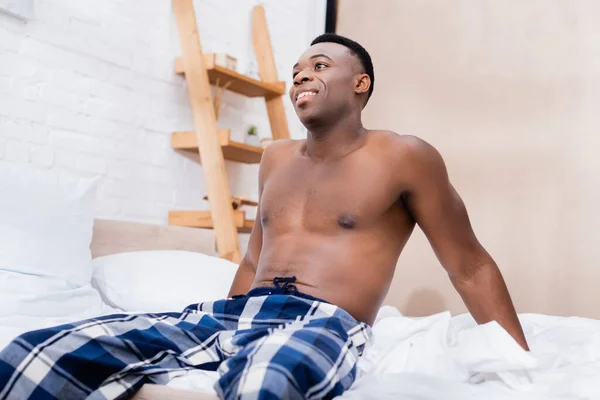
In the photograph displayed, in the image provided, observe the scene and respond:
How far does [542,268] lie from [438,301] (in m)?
0.46

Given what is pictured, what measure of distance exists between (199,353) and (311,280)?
9.9 inches

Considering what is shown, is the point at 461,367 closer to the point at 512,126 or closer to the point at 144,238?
the point at 144,238

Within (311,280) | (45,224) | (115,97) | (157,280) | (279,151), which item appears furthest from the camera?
(115,97)

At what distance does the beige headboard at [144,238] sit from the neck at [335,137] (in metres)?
0.90

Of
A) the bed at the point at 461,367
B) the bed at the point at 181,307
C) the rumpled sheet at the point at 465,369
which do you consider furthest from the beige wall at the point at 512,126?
the rumpled sheet at the point at 465,369

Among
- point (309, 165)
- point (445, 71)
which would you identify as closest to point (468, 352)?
point (309, 165)

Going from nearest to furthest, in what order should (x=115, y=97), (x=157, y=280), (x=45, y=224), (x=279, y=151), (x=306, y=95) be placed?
(x=306, y=95) < (x=279, y=151) < (x=45, y=224) < (x=157, y=280) < (x=115, y=97)

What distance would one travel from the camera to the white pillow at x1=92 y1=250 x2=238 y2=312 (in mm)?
1680

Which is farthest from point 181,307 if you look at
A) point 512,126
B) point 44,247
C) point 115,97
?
point 512,126

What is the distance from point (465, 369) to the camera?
981mm

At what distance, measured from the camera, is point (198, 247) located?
2301 mm

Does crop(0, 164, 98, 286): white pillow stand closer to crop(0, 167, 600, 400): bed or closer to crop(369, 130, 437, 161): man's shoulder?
crop(0, 167, 600, 400): bed

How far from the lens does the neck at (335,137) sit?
4.43 feet

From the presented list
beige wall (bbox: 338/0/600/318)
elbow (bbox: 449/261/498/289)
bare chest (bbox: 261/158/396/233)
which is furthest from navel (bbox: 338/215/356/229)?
beige wall (bbox: 338/0/600/318)
